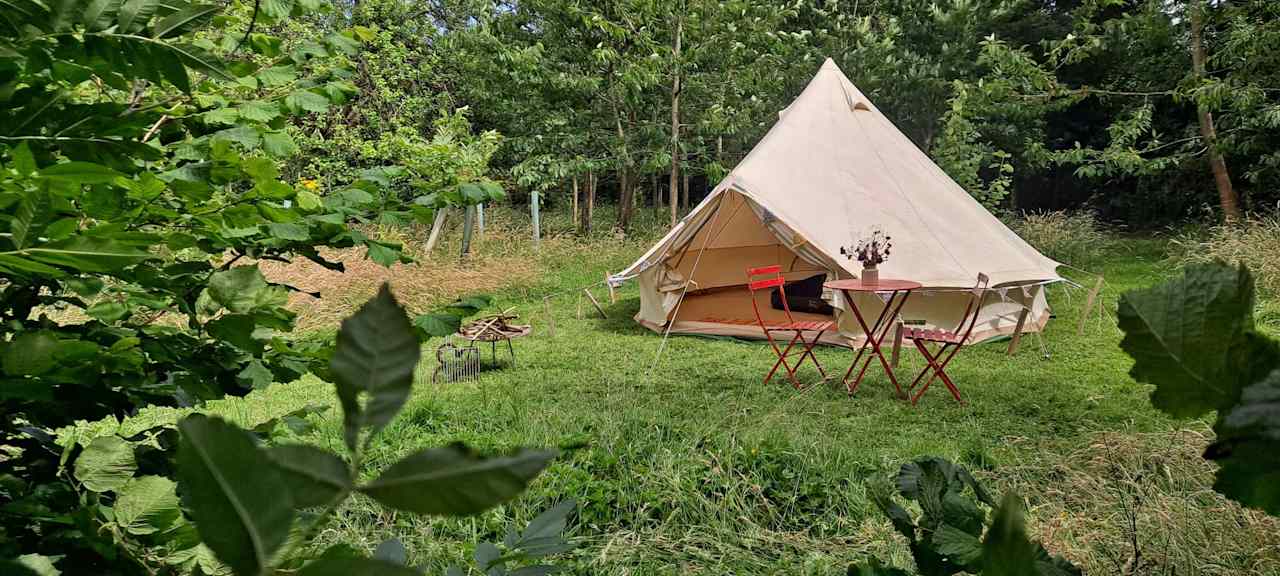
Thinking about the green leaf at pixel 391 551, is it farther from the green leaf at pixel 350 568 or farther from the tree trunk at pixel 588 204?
the tree trunk at pixel 588 204

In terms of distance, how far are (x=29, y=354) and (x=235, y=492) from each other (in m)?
0.57

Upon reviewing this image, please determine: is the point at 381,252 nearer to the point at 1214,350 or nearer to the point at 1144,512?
the point at 1214,350

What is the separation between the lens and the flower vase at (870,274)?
A: 6.11m

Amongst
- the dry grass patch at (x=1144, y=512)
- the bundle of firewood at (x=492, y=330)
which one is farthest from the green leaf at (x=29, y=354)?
the bundle of firewood at (x=492, y=330)

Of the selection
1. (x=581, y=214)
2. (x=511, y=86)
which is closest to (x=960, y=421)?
(x=511, y=86)

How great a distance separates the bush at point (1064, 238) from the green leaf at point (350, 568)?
1265cm

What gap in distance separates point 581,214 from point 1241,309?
17.0 m

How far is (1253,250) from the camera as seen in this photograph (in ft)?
28.1

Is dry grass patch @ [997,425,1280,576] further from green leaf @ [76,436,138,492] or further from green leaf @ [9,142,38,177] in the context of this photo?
green leaf @ [9,142,38,177]

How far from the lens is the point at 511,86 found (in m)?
14.4

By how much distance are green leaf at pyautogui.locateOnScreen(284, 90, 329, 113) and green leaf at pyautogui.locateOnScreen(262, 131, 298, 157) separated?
0.04 meters

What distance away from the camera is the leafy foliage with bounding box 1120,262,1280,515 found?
9.7 inches

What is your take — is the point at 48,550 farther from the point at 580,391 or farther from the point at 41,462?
the point at 580,391

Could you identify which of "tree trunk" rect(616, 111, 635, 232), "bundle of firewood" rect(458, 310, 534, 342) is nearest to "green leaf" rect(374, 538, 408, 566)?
"bundle of firewood" rect(458, 310, 534, 342)
